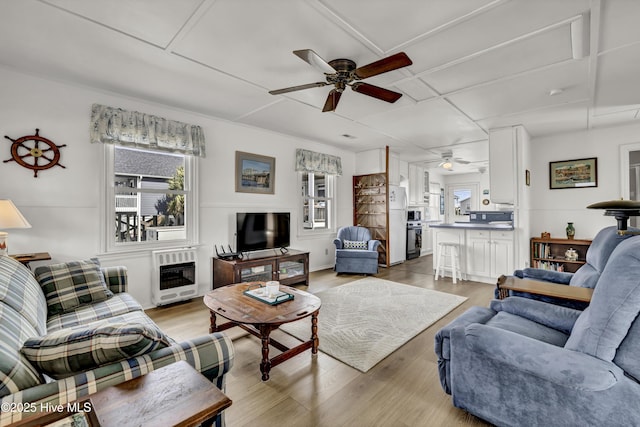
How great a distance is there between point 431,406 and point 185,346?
5.09ft

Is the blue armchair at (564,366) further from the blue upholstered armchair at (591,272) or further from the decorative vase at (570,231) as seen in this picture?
the decorative vase at (570,231)

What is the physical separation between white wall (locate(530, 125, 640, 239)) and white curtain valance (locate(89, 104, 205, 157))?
5730 mm

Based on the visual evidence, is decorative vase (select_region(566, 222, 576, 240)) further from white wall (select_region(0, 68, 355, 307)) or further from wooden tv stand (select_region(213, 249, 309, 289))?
white wall (select_region(0, 68, 355, 307))

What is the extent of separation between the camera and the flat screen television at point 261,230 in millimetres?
4238

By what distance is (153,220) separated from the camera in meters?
3.75

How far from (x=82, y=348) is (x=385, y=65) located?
2315 mm

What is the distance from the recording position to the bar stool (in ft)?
15.9

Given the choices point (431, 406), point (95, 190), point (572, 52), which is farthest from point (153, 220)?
point (572, 52)

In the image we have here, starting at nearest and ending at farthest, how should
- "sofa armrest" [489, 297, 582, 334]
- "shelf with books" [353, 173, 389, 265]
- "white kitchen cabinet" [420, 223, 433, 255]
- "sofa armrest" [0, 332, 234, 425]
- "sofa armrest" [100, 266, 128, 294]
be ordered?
"sofa armrest" [0, 332, 234, 425]
"sofa armrest" [489, 297, 582, 334]
"sofa armrest" [100, 266, 128, 294]
"shelf with books" [353, 173, 389, 265]
"white kitchen cabinet" [420, 223, 433, 255]

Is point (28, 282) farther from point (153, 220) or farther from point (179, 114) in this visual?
point (179, 114)

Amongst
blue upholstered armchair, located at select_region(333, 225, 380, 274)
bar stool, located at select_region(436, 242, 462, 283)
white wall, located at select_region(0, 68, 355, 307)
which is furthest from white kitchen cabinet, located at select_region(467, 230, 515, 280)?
white wall, located at select_region(0, 68, 355, 307)

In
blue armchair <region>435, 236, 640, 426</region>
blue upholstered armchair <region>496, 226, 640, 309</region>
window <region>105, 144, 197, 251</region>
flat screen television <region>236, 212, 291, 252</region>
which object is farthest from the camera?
flat screen television <region>236, 212, 291, 252</region>

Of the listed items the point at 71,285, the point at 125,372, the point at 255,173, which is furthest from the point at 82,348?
the point at 255,173

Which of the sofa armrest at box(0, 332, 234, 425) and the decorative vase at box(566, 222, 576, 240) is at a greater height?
the decorative vase at box(566, 222, 576, 240)
